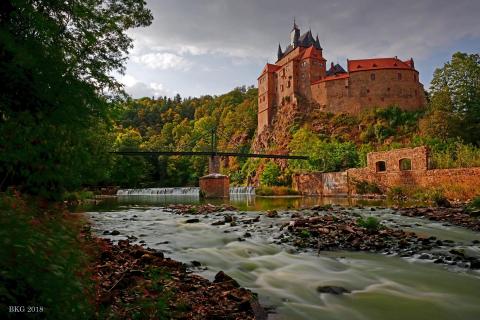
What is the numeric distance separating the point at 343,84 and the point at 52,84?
6991 cm

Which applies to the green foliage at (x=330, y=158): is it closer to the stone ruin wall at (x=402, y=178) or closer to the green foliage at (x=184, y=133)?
the stone ruin wall at (x=402, y=178)

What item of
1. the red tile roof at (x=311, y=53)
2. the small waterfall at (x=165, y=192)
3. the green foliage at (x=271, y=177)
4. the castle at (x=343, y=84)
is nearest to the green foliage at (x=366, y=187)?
the green foliage at (x=271, y=177)

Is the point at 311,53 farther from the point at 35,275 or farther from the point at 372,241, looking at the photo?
the point at 35,275

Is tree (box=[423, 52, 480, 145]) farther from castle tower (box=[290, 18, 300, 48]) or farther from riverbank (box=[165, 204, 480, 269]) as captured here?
castle tower (box=[290, 18, 300, 48])

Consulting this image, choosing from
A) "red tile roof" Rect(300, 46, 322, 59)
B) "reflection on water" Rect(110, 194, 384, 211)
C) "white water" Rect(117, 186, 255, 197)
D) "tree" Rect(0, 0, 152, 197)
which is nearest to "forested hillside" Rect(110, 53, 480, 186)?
"tree" Rect(0, 0, 152, 197)

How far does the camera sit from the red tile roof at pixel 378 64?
68.5m

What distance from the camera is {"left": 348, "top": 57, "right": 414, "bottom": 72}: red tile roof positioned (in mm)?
68500

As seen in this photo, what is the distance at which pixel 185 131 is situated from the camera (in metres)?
104

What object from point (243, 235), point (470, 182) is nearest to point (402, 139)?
point (470, 182)

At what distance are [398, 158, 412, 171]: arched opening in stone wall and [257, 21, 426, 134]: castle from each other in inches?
1564

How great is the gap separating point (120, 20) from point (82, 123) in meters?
4.87

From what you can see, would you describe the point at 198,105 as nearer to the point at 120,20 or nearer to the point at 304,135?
the point at 304,135

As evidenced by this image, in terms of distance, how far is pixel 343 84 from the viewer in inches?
2744

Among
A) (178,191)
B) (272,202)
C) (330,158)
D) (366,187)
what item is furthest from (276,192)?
(272,202)
